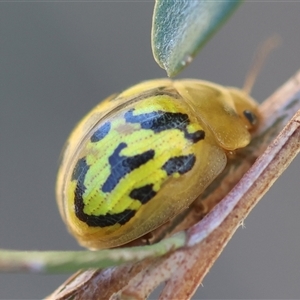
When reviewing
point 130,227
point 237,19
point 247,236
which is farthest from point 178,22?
point 237,19

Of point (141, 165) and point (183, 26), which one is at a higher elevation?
point (183, 26)

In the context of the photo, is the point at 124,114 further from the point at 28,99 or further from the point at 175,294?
the point at 28,99

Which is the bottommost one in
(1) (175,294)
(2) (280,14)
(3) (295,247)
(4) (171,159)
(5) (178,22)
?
(3) (295,247)

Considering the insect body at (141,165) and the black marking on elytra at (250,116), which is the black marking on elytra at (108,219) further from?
the black marking on elytra at (250,116)

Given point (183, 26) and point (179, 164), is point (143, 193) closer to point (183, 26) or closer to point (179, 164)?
point (179, 164)

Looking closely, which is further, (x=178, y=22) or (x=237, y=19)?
(x=237, y=19)

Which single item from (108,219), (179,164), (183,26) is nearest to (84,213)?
(108,219)

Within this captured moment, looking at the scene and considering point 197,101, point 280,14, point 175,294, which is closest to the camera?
point 175,294
